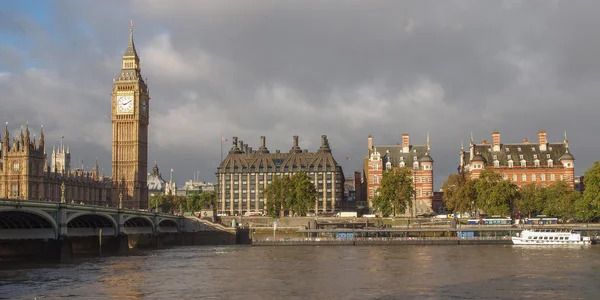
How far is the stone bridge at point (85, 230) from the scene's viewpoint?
9850cm

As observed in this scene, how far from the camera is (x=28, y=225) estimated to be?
103812 mm

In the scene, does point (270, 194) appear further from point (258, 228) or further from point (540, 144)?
point (540, 144)

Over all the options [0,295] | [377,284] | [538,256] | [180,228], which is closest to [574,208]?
[538,256]

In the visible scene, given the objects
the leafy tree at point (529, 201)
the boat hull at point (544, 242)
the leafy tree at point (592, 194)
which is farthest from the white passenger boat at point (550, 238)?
the leafy tree at point (529, 201)

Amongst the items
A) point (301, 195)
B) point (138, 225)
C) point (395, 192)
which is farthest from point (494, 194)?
point (138, 225)

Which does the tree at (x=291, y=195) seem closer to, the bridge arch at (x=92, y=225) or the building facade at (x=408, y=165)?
the building facade at (x=408, y=165)

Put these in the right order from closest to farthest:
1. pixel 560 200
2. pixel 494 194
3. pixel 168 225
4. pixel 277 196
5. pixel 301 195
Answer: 1. pixel 494 194
2. pixel 560 200
3. pixel 168 225
4. pixel 301 195
5. pixel 277 196

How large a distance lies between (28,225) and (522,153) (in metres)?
118

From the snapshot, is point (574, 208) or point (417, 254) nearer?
point (417, 254)

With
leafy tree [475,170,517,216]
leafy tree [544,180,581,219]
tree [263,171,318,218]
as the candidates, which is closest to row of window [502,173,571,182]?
leafy tree [544,180,581,219]

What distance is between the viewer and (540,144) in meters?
178

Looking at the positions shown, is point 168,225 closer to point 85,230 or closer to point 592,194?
point 85,230

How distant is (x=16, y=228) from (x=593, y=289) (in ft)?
248

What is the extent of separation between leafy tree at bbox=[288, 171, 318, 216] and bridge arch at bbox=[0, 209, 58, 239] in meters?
75.3
